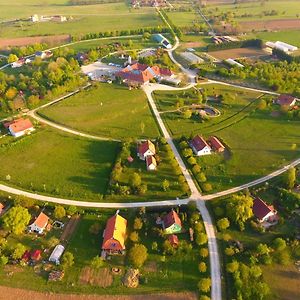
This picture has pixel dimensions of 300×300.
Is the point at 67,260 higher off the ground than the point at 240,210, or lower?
lower

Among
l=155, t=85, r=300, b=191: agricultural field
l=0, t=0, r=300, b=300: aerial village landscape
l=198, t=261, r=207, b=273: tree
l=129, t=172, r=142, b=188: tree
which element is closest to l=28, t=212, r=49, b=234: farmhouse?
l=0, t=0, r=300, b=300: aerial village landscape

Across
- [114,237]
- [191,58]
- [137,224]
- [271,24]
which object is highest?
[271,24]

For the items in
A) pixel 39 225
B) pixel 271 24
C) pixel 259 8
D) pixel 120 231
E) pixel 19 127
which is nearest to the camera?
pixel 120 231

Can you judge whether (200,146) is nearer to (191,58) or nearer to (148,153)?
Result: (148,153)

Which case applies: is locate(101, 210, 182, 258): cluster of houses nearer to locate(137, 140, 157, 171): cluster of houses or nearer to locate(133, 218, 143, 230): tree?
locate(133, 218, 143, 230): tree

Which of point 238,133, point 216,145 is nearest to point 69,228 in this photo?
point 216,145

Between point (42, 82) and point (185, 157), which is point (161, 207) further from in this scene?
point (42, 82)
